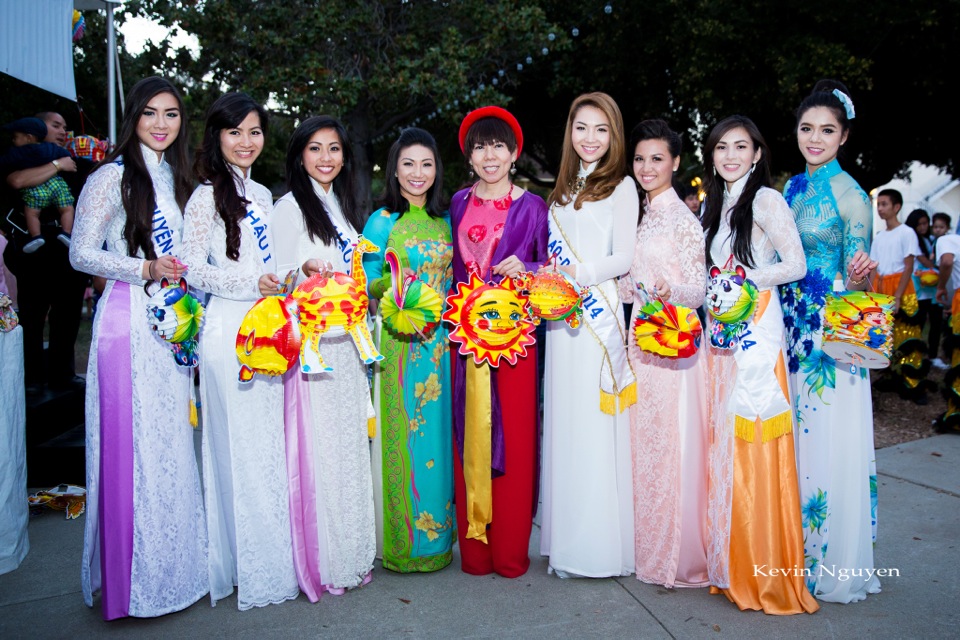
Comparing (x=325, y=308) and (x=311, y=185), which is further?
(x=311, y=185)

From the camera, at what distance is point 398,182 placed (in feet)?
10.7

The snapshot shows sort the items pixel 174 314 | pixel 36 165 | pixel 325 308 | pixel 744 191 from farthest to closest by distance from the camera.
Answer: pixel 36 165
pixel 744 191
pixel 325 308
pixel 174 314

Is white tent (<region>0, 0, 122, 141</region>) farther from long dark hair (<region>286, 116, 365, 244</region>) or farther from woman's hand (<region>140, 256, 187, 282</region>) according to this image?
woman's hand (<region>140, 256, 187, 282</region>)

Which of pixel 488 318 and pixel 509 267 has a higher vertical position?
pixel 509 267

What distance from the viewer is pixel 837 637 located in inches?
106

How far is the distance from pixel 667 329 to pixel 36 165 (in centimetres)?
447

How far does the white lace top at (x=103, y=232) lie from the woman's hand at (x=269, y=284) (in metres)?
0.46

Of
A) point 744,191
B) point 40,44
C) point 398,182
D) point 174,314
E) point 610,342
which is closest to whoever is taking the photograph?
point 174,314

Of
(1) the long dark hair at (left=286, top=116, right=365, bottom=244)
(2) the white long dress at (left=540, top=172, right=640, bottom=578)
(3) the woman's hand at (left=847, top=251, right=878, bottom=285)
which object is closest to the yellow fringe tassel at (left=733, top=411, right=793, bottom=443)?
(2) the white long dress at (left=540, top=172, right=640, bottom=578)

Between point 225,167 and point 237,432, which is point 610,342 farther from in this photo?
point 225,167

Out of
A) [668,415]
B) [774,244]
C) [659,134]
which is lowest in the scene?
[668,415]

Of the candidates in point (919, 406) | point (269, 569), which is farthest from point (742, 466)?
point (919, 406)

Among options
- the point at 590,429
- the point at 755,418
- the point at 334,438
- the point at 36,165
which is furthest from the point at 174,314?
the point at 36,165

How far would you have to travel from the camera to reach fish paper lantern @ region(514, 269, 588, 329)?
9.22 ft
